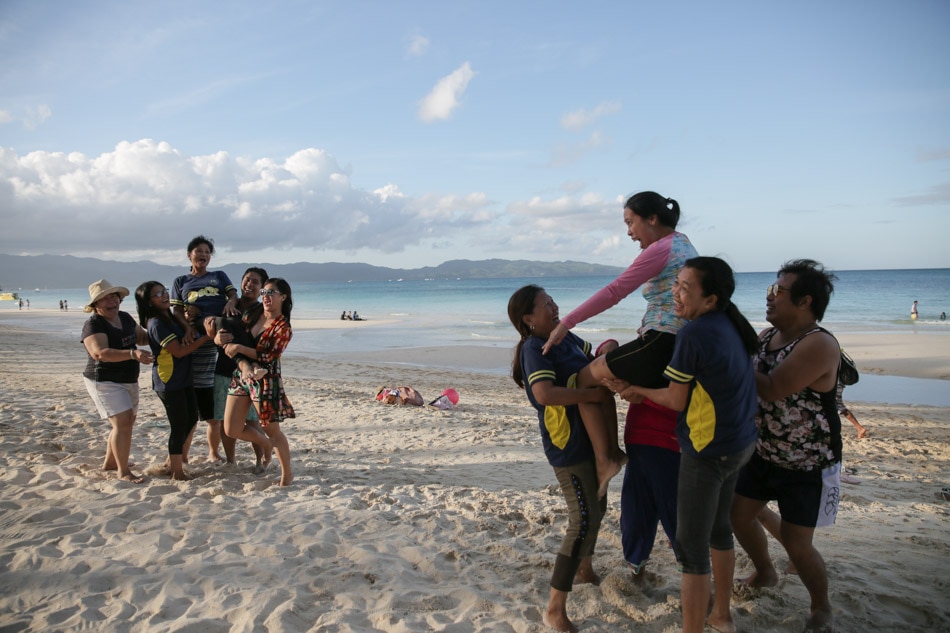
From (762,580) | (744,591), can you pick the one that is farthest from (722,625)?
(762,580)

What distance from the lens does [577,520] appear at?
2.97m

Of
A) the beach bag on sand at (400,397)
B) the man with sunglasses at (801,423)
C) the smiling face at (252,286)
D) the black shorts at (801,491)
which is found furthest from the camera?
the beach bag on sand at (400,397)

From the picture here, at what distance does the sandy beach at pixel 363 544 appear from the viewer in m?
3.08

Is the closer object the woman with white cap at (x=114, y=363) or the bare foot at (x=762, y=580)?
the bare foot at (x=762, y=580)

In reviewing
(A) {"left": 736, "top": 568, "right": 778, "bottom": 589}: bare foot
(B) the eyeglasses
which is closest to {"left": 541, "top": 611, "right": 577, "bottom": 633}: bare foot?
(A) {"left": 736, "top": 568, "right": 778, "bottom": 589}: bare foot

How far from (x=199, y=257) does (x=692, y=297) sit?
4.95 meters

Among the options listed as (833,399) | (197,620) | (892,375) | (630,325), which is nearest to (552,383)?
(833,399)

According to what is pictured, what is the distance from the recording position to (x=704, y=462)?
2545 mm

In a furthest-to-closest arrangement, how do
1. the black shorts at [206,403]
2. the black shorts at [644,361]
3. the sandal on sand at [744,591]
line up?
the black shorts at [206,403] < the sandal on sand at [744,591] < the black shorts at [644,361]

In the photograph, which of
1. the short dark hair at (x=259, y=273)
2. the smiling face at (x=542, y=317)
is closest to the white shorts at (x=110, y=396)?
the short dark hair at (x=259, y=273)

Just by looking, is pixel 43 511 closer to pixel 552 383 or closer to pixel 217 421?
pixel 217 421

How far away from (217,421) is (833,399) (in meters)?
5.35

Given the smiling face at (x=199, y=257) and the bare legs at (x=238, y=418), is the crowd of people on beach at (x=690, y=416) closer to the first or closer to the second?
the bare legs at (x=238, y=418)

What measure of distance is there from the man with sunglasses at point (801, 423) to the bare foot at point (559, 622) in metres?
1.19
